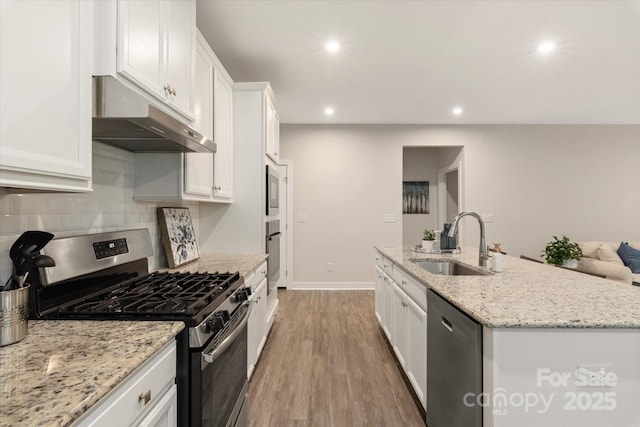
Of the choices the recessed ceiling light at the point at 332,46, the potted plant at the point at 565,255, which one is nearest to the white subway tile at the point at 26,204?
the recessed ceiling light at the point at 332,46

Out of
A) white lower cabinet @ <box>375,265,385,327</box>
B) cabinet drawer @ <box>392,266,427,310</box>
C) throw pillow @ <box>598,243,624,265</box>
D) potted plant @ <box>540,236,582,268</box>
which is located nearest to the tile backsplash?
cabinet drawer @ <box>392,266,427,310</box>

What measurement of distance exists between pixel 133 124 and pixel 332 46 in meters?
1.94

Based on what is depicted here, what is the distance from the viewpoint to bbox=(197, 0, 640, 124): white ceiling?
2.21 m

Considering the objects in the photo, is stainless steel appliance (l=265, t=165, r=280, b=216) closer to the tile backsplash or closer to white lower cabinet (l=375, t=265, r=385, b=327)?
the tile backsplash

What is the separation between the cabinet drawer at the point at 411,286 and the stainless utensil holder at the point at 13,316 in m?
1.67

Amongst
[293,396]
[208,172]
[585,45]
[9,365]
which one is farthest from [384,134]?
[9,365]

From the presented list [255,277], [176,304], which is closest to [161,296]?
[176,304]

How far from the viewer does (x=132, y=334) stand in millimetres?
978

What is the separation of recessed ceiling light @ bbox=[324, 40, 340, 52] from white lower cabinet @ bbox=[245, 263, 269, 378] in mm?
1911

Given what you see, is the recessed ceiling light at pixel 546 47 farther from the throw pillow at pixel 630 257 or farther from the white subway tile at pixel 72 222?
the white subway tile at pixel 72 222

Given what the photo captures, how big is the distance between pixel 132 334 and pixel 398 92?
3.63m

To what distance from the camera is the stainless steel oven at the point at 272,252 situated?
9.61 ft

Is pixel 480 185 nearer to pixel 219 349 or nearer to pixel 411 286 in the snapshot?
pixel 411 286

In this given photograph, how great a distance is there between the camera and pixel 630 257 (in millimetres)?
4348
